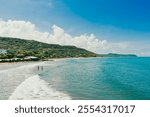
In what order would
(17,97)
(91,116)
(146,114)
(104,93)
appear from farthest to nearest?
(104,93) → (17,97) → (146,114) → (91,116)

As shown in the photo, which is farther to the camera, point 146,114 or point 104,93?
point 104,93

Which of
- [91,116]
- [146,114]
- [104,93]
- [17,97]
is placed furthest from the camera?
[104,93]

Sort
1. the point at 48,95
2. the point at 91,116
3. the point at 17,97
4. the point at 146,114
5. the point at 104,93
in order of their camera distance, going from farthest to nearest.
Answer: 1. the point at 104,93
2. the point at 48,95
3. the point at 17,97
4. the point at 146,114
5. the point at 91,116

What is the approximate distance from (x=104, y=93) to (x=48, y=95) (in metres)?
6.86

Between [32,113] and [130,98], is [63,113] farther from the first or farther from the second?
[130,98]

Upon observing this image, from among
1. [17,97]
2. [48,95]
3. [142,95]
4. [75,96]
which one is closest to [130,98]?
[142,95]

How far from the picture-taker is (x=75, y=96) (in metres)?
29.1

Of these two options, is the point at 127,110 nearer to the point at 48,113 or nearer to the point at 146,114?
the point at 146,114

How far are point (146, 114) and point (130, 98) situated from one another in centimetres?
1380

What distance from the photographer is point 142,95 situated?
106 ft

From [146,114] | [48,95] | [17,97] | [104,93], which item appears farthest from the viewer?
[104,93]

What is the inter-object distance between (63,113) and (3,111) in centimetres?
371

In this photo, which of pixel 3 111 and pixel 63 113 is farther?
pixel 3 111

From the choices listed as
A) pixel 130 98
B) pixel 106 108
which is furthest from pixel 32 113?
pixel 130 98
